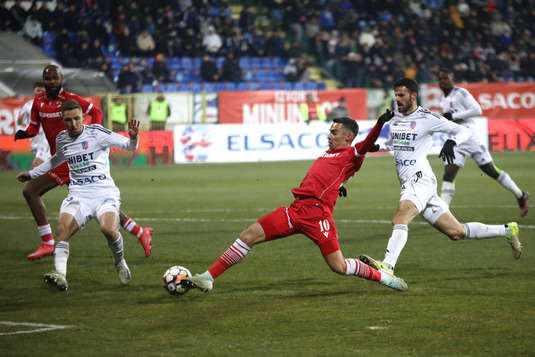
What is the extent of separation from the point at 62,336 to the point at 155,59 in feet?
83.7

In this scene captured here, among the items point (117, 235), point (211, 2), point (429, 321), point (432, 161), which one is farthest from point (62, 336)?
point (211, 2)

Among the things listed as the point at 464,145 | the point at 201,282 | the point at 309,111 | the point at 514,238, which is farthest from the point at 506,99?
the point at 201,282

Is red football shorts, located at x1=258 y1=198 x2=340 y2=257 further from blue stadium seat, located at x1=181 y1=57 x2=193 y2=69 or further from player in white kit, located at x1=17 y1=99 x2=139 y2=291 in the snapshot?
blue stadium seat, located at x1=181 y1=57 x2=193 y2=69

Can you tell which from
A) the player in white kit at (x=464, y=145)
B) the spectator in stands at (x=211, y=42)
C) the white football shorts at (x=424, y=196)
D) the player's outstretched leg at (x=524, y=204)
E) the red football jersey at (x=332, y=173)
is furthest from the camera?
the spectator in stands at (x=211, y=42)

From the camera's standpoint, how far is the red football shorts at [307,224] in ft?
24.6

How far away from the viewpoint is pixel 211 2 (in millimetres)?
34812

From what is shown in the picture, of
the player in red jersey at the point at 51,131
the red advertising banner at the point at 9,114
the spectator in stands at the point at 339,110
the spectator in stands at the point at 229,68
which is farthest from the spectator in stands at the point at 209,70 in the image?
the player in red jersey at the point at 51,131

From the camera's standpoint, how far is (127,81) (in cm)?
2973

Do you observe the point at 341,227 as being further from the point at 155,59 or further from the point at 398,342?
the point at 155,59

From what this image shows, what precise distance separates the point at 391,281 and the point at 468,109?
6.49 m

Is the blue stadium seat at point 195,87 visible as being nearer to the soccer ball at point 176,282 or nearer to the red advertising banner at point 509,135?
the red advertising banner at point 509,135

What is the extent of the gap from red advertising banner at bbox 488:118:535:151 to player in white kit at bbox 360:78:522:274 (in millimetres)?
20773

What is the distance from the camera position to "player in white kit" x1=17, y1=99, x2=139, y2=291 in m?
8.27

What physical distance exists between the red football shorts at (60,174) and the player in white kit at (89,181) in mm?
1645
